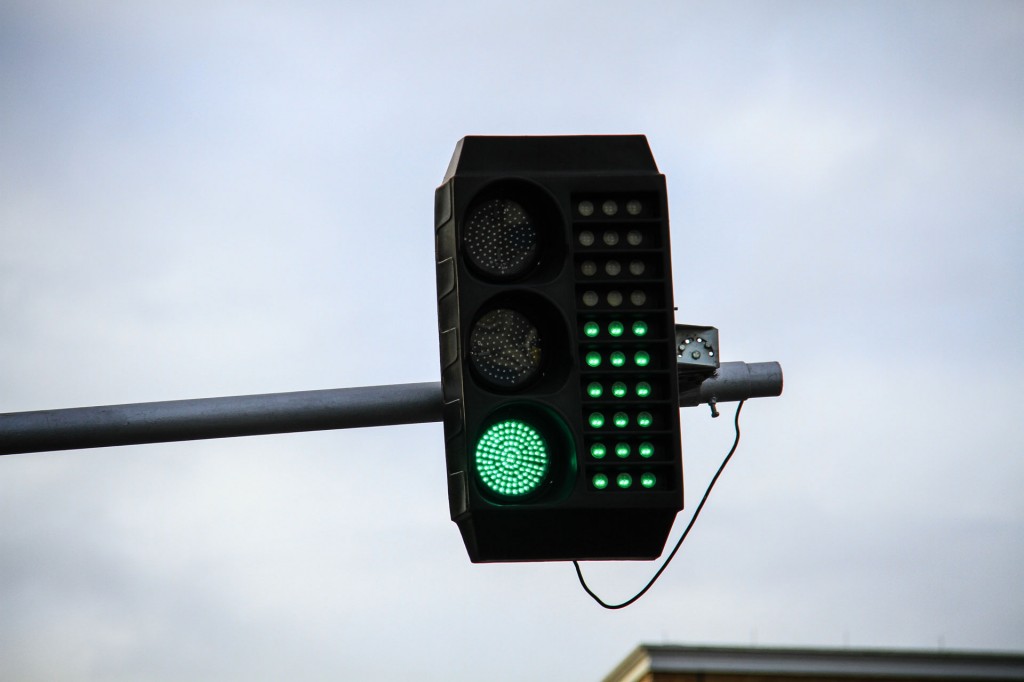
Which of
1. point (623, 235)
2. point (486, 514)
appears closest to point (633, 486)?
point (486, 514)

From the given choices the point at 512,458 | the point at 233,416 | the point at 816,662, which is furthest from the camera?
the point at 816,662

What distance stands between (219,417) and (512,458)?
100 centimetres

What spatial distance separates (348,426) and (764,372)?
3.95 feet

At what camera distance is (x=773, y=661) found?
Result: 892 inches

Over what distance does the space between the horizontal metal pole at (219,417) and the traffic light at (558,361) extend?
0.49 m

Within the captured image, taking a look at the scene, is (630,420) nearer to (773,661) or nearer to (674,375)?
(674,375)

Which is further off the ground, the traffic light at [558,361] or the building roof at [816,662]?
the traffic light at [558,361]

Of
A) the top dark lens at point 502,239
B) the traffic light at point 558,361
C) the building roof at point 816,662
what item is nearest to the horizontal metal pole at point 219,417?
the traffic light at point 558,361

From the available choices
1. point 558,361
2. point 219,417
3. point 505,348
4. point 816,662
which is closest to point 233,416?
point 219,417

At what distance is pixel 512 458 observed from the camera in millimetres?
3135

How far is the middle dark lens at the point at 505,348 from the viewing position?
10.3ft

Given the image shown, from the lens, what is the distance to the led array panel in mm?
3111

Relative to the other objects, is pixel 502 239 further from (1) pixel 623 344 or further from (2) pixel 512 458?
(2) pixel 512 458

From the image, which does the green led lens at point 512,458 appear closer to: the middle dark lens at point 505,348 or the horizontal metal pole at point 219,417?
the middle dark lens at point 505,348
